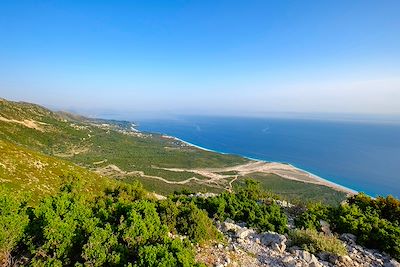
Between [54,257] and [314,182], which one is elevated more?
[54,257]

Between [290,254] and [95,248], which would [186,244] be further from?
[290,254]

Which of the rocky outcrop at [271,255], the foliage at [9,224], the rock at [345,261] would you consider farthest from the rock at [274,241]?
Answer: the foliage at [9,224]

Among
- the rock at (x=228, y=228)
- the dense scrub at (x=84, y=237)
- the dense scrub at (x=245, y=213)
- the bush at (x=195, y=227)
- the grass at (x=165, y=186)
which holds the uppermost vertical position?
the dense scrub at (x=84, y=237)

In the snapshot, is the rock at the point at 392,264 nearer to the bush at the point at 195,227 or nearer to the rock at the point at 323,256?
the rock at the point at 323,256

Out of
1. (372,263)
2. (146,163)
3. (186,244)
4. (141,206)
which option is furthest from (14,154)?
(146,163)

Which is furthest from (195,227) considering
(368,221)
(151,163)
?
(151,163)

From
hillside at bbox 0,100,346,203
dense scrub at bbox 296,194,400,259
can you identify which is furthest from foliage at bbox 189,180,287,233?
hillside at bbox 0,100,346,203
